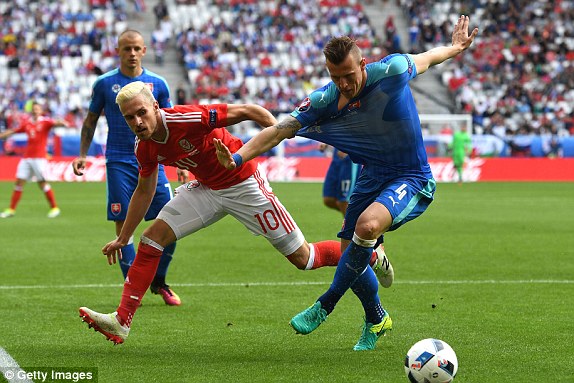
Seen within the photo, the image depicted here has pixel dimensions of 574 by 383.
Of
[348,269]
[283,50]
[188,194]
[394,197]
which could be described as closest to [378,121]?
[394,197]

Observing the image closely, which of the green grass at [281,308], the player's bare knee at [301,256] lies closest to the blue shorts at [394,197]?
the player's bare knee at [301,256]

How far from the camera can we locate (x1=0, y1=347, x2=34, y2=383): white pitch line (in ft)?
20.0

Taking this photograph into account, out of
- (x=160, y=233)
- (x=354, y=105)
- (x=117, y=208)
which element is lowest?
(x=117, y=208)

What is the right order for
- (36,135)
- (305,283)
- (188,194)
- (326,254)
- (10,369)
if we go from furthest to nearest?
(36,135) → (305,283) → (326,254) → (188,194) → (10,369)

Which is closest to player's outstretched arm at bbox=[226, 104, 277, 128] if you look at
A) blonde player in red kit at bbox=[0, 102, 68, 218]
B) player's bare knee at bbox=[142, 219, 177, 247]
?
player's bare knee at bbox=[142, 219, 177, 247]

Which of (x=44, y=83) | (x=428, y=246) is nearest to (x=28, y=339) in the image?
(x=428, y=246)

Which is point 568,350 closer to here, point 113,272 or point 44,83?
point 113,272

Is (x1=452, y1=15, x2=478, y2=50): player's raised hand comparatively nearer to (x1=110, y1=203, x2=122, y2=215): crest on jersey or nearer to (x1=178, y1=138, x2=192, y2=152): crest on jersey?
(x1=178, y1=138, x2=192, y2=152): crest on jersey

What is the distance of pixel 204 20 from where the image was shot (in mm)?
44406

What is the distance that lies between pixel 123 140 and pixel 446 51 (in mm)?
3470

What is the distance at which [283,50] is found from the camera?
43750 mm

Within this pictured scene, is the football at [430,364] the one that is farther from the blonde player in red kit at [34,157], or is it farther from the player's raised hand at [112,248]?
the blonde player in red kit at [34,157]

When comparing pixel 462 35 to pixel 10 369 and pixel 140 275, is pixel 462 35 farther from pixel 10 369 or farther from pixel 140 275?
pixel 10 369

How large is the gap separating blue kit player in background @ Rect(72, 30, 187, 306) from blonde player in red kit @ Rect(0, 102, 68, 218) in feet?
38.2
